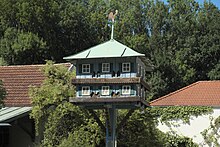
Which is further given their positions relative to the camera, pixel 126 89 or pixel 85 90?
pixel 85 90

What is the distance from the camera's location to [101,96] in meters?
16.2

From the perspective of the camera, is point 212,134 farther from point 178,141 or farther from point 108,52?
point 108,52

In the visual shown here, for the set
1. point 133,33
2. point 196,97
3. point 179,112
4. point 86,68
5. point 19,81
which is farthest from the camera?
point 133,33

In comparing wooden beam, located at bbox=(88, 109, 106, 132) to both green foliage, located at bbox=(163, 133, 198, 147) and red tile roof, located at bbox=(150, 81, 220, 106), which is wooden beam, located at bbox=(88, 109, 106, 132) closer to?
green foliage, located at bbox=(163, 133, 198, 147)

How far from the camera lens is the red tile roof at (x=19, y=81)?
71.4 ft

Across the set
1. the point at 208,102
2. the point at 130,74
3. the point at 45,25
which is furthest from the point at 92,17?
the point at 130,74

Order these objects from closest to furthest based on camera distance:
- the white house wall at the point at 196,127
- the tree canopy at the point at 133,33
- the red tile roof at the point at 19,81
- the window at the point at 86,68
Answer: the window at the point at 86,68, the red tile roof at the point at 19,81, the white house wall at the point at 196,127, the tree canopy at the point at 133,33

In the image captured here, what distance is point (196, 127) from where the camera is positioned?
2483cm

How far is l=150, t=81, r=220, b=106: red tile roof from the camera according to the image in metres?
25.5

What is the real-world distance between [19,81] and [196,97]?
32.9ft

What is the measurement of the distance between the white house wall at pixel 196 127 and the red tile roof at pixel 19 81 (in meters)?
6.93

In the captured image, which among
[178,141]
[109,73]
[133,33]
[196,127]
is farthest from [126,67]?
[133,33]

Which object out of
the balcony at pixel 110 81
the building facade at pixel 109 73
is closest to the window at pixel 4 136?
the building facade at pixel 109 73

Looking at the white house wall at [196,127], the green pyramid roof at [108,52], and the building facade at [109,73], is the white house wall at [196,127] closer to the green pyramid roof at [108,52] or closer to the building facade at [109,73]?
the building facade at [109,73]
